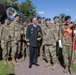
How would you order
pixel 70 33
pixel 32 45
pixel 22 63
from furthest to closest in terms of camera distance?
pixel 22 63 → pixel 32 45 → pixel 70 33

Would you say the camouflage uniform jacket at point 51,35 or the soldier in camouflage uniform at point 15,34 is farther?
the soldier in camouflage uniform at point 15,34

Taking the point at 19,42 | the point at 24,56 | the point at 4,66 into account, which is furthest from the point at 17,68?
the point at 24,56

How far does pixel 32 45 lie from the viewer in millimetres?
10656

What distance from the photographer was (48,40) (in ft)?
35.4

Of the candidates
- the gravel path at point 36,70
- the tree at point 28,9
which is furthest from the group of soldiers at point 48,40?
the tree at point 28,9

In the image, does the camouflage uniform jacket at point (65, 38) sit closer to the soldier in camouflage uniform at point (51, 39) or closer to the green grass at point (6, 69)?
the soldier in camouflage uniform at point (51, 39)

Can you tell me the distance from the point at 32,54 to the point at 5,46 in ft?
4.38

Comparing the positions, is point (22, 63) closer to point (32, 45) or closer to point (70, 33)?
point (32, 45)

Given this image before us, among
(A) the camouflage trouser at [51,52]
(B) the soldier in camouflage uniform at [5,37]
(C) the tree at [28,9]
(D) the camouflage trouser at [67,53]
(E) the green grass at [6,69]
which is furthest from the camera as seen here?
(C) the tree at [28,9]

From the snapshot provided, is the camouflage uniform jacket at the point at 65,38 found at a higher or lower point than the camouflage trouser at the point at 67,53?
higher

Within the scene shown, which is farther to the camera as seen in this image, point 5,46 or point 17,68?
point 5,46

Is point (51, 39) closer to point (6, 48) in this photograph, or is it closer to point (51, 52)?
point (51, 52)

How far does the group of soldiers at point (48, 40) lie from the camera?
9.88 meters

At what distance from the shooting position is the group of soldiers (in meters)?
9.88
